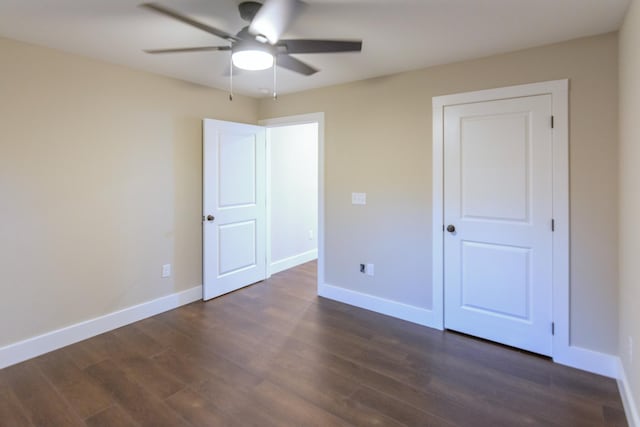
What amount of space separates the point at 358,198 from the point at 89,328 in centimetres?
271

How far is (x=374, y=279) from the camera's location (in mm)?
3496

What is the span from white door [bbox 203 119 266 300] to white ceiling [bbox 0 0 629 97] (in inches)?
41.0

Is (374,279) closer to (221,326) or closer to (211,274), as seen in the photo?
(221,326)

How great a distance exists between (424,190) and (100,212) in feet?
9.41

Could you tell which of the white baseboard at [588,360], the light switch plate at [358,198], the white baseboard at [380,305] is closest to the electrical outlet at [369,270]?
the white baseboard at [380,305]

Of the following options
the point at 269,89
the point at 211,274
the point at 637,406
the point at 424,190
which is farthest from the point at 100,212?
the point at 637,406

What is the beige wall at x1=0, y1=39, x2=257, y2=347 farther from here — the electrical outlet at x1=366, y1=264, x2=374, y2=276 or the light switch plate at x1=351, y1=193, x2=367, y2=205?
the electrical outlet at x1=366, y1=264, x2=374, y2=276

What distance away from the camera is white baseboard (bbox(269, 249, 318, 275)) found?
4.83m

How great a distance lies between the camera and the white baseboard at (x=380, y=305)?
125 inches

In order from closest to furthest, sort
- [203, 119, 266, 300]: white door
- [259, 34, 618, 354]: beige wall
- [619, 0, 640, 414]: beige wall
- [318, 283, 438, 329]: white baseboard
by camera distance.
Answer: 1. [619, 0, 640, 414]: beige wall
2. [259, 34, 618, 354]: beige wall
3. [318, 283, 438, 329]: white baseboard
4. [203, 119, 266, 300]: white door

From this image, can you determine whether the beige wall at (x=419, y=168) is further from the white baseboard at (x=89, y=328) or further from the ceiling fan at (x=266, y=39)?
the white baseboard at (x=89, y=328)

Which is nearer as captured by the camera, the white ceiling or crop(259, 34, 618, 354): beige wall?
the white ceiling

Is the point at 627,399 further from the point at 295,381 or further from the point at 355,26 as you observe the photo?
the point at 355,26

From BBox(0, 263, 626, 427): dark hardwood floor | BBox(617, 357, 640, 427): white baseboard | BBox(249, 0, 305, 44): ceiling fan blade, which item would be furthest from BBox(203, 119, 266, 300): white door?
BBox(617, 357, 640, 427): white baseboard
